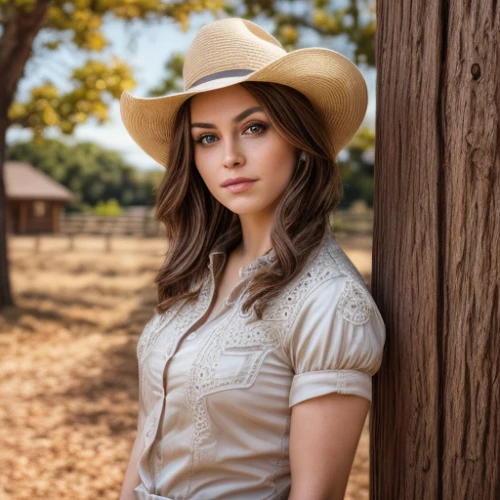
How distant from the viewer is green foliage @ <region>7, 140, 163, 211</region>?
38219mm

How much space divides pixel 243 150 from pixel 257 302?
39 centimetres

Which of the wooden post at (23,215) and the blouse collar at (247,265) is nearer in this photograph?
the blouse collar at (247,265)

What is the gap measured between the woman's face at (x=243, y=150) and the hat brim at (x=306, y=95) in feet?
0.18

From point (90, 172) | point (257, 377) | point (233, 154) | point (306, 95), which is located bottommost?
point (90, 172)

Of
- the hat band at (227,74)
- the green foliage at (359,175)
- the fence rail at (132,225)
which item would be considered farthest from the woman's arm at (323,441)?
the fence rail at (132,225)

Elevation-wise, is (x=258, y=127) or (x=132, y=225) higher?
(x=258, y=127)

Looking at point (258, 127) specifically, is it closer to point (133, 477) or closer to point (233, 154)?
point (233, 154)

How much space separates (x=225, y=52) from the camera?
1.64m

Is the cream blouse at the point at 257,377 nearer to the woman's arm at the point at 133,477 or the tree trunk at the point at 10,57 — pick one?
the woman's arm at the point at 133,477

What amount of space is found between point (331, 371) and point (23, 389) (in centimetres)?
546

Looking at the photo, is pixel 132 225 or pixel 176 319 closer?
pixel 176 319

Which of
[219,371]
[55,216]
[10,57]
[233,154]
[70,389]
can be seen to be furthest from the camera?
[55,216]

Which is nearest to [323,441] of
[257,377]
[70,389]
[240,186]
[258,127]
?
[257,377]

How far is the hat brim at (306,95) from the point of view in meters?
1.53
